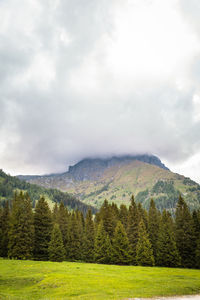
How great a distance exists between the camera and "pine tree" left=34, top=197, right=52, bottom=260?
5750 cm

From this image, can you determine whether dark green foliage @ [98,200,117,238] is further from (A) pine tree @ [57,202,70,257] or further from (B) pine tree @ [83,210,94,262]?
(A) pine tree @ [57,202,70,257]

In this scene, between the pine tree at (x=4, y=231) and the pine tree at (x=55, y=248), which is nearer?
the pine tree at (x=55, y=248)

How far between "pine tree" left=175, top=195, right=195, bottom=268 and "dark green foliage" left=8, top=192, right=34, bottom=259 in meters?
42.8

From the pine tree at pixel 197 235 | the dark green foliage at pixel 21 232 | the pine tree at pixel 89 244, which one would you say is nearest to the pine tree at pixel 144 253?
the pine tree at pixel 197 235

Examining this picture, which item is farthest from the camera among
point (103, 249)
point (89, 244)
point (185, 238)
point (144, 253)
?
point (89, 244)

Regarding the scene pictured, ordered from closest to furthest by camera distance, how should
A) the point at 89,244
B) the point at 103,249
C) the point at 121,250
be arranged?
the point at 121,250
the point at 103,249
the point at 89,244

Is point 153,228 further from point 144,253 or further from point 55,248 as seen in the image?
point 55,248

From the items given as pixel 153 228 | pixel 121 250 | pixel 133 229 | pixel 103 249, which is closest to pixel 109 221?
pixel 133 229

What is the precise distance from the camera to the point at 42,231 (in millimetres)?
59625

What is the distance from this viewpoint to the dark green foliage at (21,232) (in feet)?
169

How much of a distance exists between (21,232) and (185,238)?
46.8 meters

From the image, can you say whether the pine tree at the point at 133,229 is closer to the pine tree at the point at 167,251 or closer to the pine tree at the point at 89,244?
the pine tree at the point at 167,251

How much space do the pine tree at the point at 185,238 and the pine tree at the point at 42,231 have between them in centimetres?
3934

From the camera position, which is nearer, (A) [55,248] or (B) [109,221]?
(A) [55,248]
